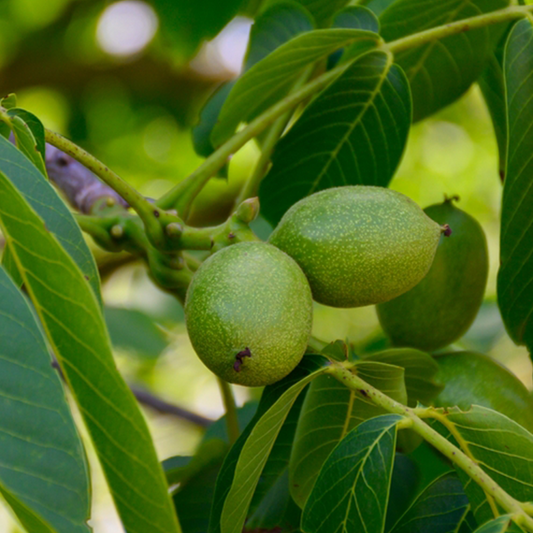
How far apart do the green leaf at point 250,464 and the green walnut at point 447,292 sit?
1.51 ft

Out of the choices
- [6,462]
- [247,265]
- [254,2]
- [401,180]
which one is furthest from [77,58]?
[6,462]

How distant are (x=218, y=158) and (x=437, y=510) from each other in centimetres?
61

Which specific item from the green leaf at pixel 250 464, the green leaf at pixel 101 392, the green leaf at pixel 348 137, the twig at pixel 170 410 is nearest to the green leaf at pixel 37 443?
the green leaf at pixel 101 392

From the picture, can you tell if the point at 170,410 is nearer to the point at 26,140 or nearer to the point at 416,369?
the point at 416,369

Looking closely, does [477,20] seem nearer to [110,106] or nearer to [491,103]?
[491,103]

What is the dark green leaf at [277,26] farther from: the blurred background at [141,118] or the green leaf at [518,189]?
the blurred background at [141,118]

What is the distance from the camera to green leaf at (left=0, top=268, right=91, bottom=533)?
0.55 metres

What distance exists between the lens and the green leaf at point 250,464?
815 mm

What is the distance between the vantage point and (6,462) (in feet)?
1.80

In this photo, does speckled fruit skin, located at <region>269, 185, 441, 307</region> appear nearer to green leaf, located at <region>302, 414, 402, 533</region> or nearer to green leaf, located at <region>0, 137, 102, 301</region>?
green leaf, located at <region>302, 414, 402, 533</region>

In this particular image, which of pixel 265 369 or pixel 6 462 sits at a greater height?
pixel 6 462

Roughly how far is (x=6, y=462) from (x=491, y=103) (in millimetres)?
1104

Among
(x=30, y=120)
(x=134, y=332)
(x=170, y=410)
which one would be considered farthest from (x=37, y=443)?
(x=170, y=410)

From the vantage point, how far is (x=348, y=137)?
126 cm
